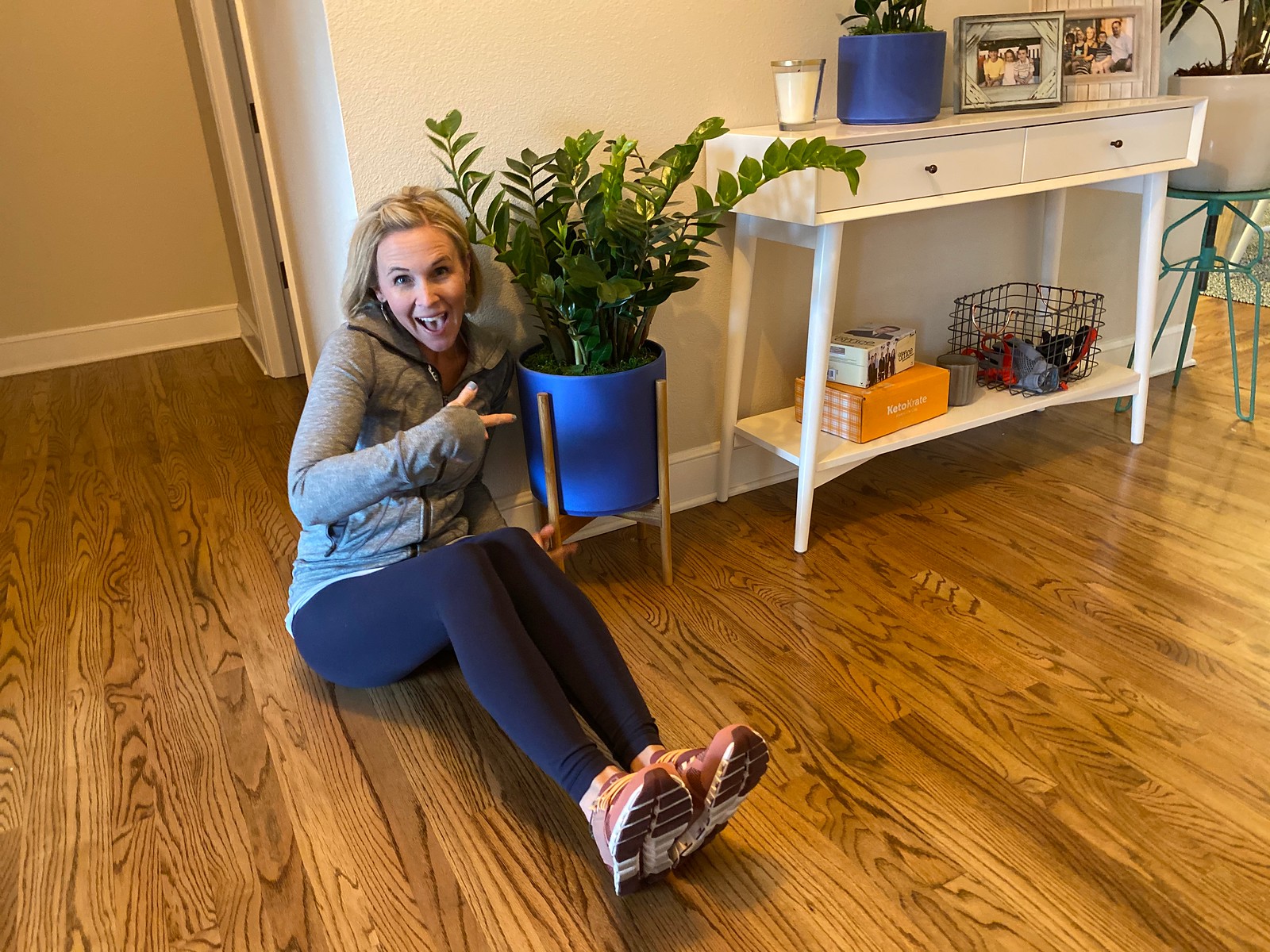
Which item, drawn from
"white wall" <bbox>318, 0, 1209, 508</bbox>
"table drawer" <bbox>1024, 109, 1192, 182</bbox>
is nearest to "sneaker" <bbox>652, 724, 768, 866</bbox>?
"white wall" <bbox>318, 0, 1209, 508</bbox>

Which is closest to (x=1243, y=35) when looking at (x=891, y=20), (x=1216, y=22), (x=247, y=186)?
(x=1216, y=22)

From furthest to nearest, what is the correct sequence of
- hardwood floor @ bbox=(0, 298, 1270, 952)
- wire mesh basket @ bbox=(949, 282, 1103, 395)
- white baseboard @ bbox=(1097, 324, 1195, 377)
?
1. white baseboard @ bbox=(1097, 324, 1195, 377)
2. wire mesh basket @ bbox=(949, 282, 1103, 395)
3. hardwood floor @ bbox=(0, 298, 1270, 952)

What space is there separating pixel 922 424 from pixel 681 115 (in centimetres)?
85

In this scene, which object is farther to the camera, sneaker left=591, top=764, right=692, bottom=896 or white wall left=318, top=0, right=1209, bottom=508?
white wall left=318, top=0, right=1209, bottom=508

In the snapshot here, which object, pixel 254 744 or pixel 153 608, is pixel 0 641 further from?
pixel 254 744

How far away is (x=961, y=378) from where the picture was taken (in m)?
2.21

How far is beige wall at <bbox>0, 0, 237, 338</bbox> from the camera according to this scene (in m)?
3.29

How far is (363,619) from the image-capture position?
1426mm

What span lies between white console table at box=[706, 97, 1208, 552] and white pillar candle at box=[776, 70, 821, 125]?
0.14 feet

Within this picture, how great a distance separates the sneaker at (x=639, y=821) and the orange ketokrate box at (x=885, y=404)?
1.07m

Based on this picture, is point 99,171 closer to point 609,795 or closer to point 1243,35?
point 609,795

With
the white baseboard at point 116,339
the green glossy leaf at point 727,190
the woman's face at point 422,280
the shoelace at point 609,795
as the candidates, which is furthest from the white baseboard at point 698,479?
the white baseboard at point 116,339

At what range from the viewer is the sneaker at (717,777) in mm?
1144

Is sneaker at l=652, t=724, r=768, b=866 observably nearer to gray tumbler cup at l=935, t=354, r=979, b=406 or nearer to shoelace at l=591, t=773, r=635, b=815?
shoelace at l=591, t=773, r=635, b=815
